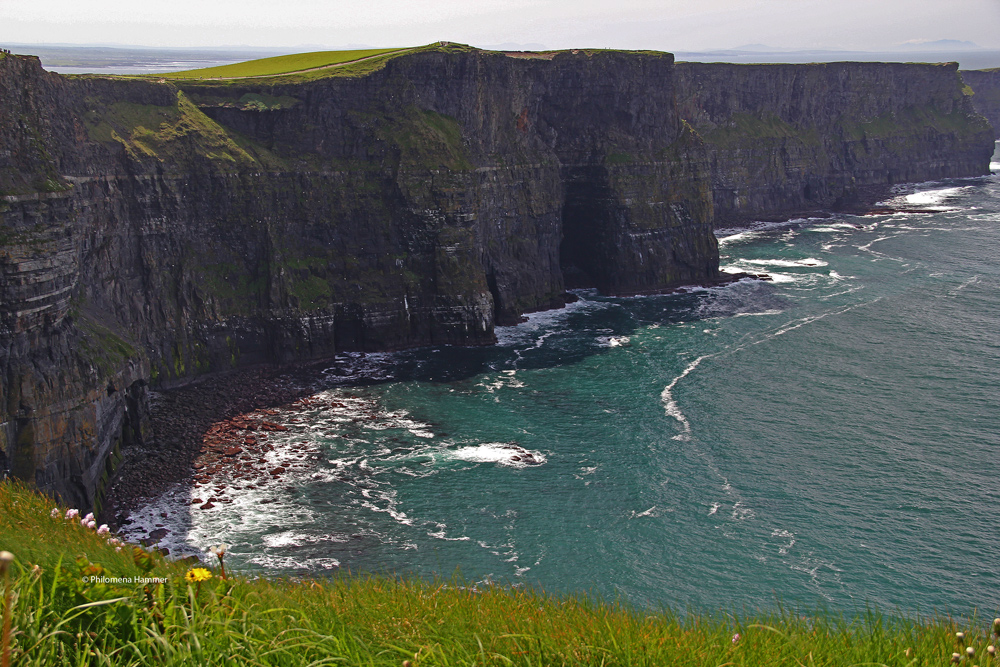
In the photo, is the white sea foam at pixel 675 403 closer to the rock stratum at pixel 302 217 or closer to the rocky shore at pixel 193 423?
the rock stratum at pixel 302 217

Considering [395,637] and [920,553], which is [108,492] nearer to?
[395,637]

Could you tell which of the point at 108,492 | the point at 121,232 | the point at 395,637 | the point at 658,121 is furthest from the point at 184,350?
the point at 658,121

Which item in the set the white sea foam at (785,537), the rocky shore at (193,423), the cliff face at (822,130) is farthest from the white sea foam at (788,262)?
the white sea foam at (785,537)

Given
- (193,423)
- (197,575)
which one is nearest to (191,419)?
(193,423)

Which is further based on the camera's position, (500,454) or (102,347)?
(500,454)

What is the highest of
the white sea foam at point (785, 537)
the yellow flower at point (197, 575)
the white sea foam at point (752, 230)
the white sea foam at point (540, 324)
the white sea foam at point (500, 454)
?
the yellow flower at point (197, 575)

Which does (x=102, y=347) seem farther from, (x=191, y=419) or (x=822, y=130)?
(x=822, y=130)
